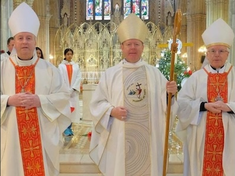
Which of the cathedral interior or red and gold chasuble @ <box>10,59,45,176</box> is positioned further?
the cathedral interior

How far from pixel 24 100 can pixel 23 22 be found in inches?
28.4

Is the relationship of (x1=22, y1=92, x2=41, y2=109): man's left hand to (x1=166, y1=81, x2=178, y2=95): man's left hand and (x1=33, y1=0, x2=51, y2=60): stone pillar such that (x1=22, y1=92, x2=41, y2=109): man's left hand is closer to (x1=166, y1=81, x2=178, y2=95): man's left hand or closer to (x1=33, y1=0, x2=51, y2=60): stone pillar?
(x1=166, y1=81, x2=178, y2=95): man's left hand

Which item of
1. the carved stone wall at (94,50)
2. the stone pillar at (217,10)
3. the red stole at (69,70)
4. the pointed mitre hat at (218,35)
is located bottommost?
the red stole at (69,70)

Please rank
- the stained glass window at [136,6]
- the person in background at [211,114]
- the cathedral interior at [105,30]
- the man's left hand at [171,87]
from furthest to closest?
the stained glass window at [136,6], the cathedral interior at [105,30], the person in background at [211,114], the man's left hand at [171,87]

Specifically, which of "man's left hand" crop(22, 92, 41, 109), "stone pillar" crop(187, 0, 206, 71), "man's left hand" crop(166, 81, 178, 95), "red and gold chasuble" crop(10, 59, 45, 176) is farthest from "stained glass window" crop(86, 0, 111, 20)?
"man's left hand" crop(166, 81, 178, 95)

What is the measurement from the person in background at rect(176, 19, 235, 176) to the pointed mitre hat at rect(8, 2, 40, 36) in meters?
1.62

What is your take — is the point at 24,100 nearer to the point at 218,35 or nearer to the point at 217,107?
the point at 217,107

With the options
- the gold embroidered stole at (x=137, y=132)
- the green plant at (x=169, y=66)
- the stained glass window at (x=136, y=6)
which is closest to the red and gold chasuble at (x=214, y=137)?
the gold embroidered stole at (x=137, y=132)

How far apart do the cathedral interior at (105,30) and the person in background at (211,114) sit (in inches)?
192

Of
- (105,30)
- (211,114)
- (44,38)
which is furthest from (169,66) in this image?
(44,38)

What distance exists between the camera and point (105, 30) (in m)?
16.5

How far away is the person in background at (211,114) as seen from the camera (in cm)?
333

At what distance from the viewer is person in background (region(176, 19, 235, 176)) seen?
3.33m

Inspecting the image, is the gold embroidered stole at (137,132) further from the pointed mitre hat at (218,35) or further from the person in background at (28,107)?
the pointed mitre hat at (218,35)
